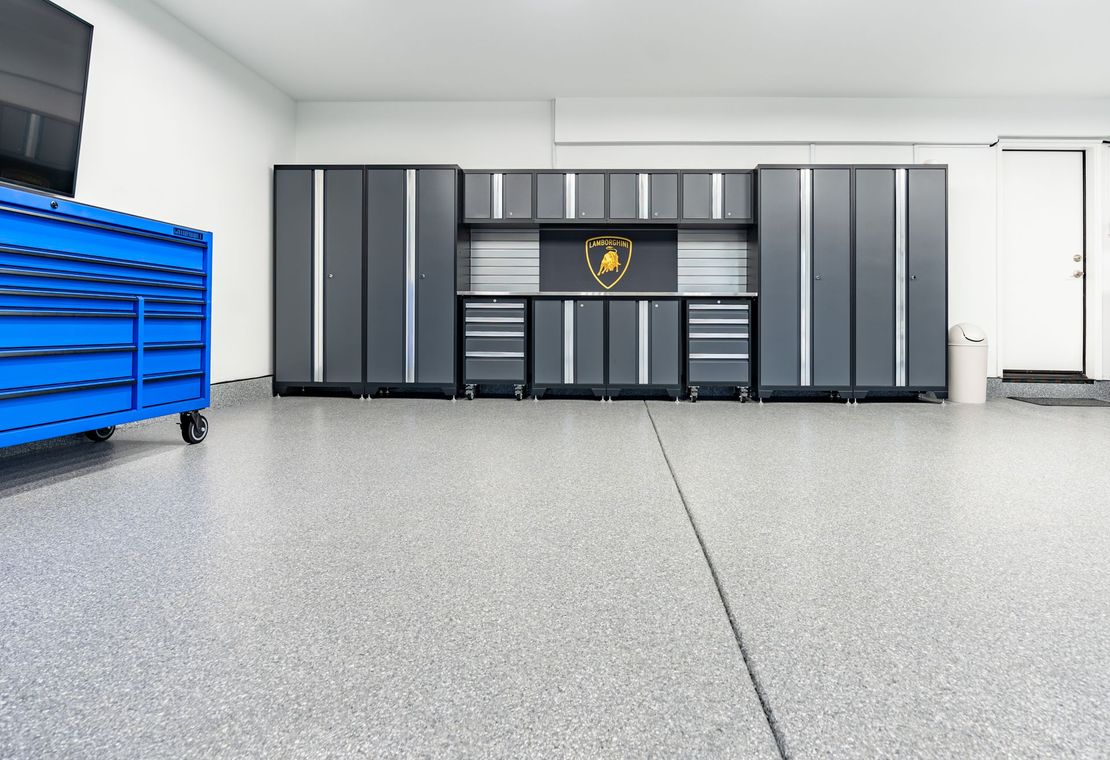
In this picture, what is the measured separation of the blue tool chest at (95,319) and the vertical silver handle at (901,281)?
5.20 meters

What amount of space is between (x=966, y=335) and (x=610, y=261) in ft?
10.4

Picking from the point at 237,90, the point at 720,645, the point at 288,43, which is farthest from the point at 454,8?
the point at 720,645

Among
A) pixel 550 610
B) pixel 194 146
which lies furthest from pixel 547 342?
pixel 550 610

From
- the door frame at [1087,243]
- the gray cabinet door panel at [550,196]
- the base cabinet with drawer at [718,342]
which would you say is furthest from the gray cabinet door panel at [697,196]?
the door frame at [1087,243]

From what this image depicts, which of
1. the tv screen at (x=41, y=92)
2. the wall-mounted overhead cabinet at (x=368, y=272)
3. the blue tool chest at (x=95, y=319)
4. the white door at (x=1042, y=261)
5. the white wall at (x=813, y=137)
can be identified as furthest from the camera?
the white door at (x=1042, y=261)

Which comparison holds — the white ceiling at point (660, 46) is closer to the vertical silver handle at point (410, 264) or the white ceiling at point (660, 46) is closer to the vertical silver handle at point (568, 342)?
the vertical silver handle at point (410, 264)

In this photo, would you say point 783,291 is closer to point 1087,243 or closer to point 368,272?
point 1087,243

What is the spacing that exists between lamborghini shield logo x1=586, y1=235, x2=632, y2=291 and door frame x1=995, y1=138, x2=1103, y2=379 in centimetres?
351

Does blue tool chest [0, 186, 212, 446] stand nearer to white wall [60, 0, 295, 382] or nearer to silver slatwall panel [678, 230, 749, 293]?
white wall [60, 0, 295, 382]

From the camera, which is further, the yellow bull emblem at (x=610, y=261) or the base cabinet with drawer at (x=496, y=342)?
the yellow bull emblem at (x=610, y=261)

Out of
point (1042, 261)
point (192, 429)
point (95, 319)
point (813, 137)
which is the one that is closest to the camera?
point (95, 319)

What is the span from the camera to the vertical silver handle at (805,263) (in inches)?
204

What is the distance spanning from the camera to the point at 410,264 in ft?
17.1

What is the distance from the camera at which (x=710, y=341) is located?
525 centimetres
